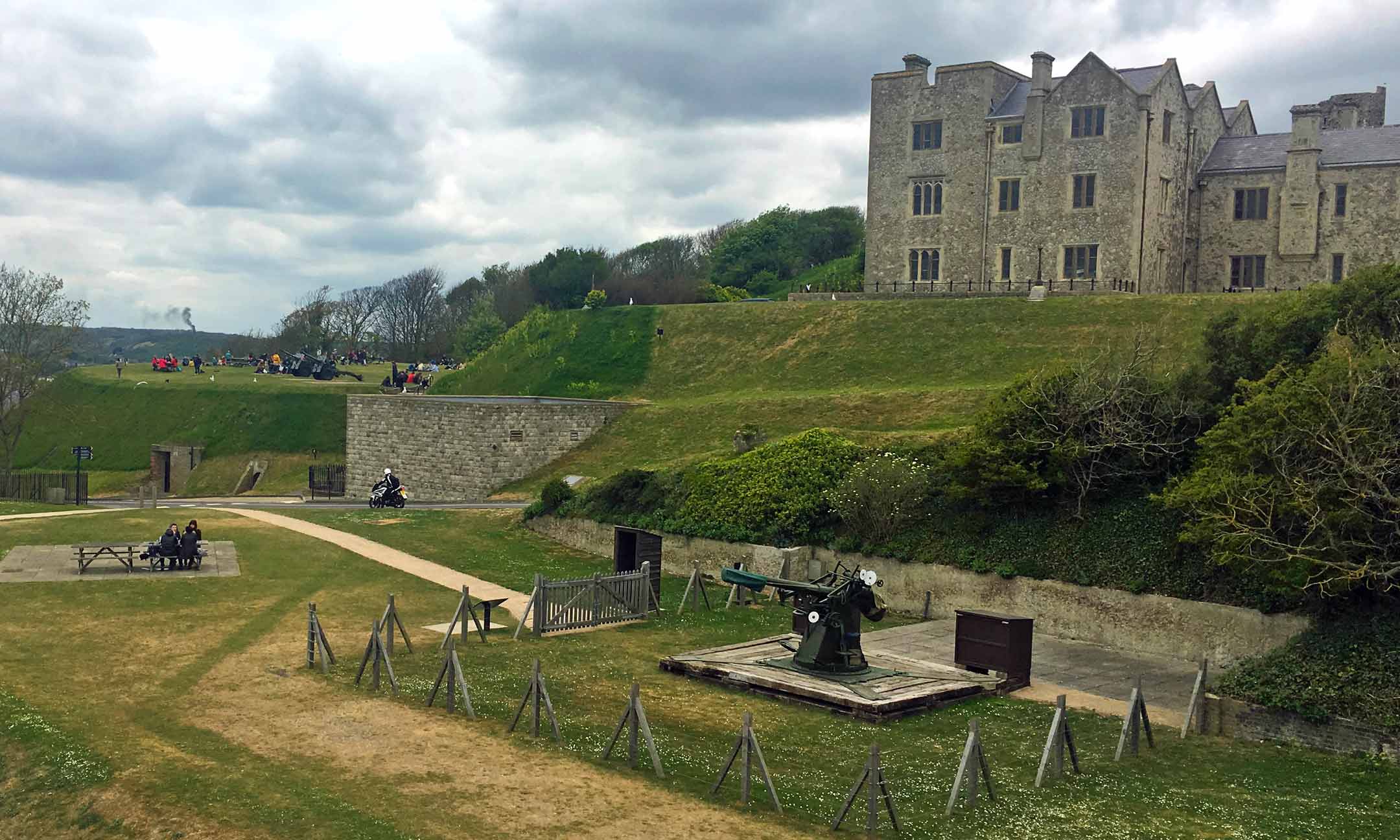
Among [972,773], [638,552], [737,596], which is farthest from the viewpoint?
[737,596]

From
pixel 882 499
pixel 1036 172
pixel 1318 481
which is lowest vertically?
pixel 882 499

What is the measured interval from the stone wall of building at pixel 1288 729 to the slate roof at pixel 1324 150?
43.3 meters

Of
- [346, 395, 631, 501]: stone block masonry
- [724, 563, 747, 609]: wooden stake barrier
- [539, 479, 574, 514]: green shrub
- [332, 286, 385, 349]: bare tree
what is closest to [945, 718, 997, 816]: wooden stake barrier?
[724, 563, 747, 609]: wooden stake barrier

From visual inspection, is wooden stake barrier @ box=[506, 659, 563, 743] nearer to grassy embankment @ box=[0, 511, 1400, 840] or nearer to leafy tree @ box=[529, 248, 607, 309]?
grassy embankment @ box=[0, 511, 1400, 840]

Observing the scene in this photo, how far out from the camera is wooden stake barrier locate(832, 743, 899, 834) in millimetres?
12867

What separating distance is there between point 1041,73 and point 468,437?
106 ft

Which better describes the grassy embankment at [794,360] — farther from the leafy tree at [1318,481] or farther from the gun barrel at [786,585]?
the leafy tree at [1318,481]

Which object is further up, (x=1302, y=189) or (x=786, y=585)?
(x=1302, y=189)

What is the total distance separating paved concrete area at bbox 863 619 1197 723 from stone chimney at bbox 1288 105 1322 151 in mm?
38746

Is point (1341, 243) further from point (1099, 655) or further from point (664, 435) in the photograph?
point (1099, 655)

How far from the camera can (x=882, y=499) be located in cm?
2819

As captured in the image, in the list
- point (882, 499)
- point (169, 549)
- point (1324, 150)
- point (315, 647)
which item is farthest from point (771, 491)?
point (1324, 150)

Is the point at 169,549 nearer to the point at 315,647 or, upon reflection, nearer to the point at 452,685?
the point at 315,647

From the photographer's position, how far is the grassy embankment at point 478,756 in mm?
13305
